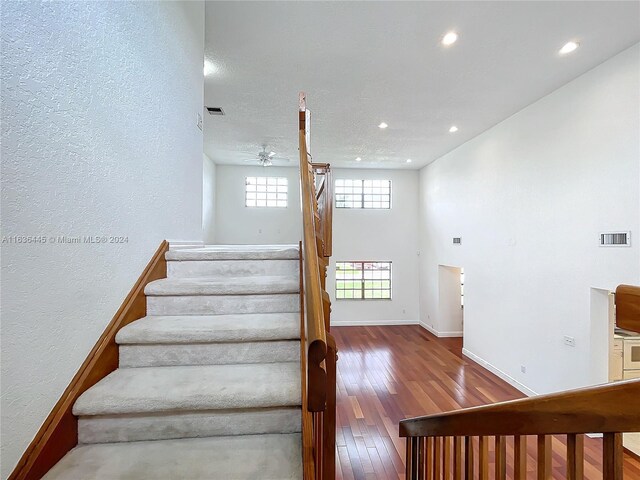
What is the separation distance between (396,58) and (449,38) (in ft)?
1.72

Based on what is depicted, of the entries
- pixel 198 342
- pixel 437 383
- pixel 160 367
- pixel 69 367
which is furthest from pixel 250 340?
pixel 437 383

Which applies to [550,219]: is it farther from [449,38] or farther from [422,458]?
[422,458]

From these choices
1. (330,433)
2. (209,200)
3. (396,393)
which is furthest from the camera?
(209,200)

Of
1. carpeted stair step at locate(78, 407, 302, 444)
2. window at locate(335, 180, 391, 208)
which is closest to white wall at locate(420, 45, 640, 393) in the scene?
window at locate(335, 180, 391, 208)

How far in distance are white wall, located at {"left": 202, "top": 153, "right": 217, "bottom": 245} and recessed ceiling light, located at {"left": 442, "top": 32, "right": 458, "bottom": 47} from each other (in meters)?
5.24

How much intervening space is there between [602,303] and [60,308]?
4.72 meters

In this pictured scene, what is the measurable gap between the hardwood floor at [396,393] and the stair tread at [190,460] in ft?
6.72

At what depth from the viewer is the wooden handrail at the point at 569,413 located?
16.9 inches

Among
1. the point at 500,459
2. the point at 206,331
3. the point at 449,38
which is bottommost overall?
the point at 500,459

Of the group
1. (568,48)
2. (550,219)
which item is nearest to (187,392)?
(568,48)

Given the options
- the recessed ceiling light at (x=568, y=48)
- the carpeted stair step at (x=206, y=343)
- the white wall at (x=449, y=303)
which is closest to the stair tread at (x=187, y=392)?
the carpeted stair step at (x=206, y=343)

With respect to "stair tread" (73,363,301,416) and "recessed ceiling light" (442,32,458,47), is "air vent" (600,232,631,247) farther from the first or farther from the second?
"stair tread" (73,363,301,416)

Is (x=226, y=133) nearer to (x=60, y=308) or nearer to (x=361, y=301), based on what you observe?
(x=60, y=308)

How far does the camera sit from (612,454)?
18.4 inches
